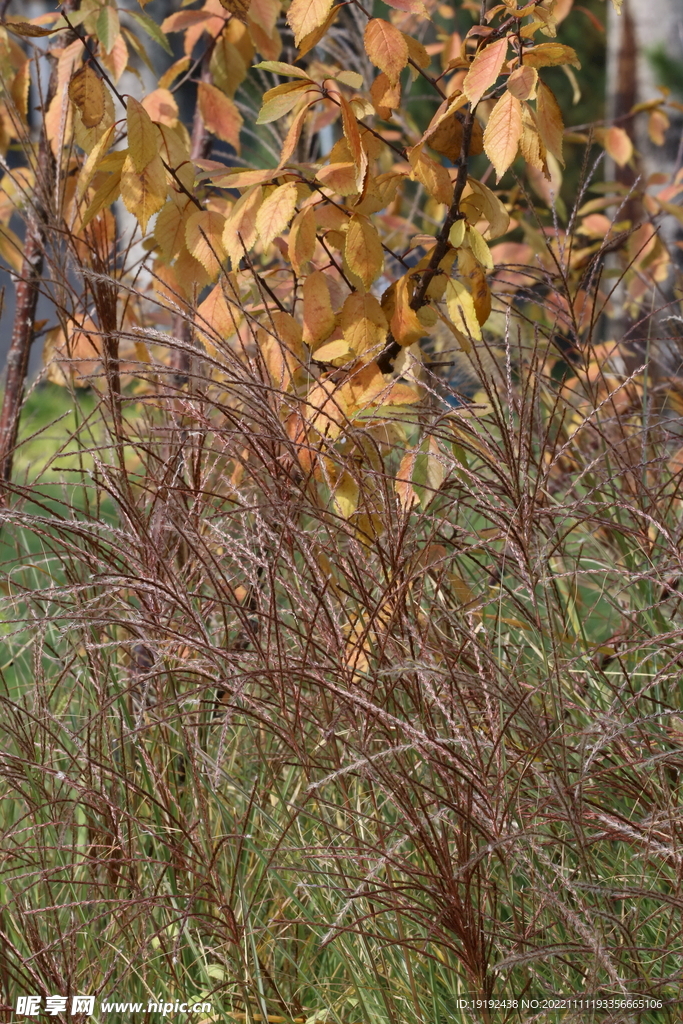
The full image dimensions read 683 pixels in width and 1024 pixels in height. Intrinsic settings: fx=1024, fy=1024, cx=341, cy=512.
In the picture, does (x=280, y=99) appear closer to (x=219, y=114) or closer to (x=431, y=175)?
(x=431, y=175)

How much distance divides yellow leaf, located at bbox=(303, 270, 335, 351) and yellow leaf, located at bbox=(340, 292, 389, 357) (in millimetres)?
27

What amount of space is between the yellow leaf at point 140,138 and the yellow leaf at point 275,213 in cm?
21

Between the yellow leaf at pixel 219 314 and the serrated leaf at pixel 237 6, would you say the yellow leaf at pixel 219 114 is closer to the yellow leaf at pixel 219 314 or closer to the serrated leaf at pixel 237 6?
the serrated leaf at pixel 237 6

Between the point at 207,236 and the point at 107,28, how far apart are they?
420 mm

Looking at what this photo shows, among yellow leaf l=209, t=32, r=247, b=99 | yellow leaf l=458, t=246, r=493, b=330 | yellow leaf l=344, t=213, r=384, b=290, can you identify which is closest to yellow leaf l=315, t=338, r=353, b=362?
yellow leaf l=344, t=213, r=384, b=290

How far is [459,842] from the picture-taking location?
45.6 inches

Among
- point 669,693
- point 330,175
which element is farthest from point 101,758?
point 330,175

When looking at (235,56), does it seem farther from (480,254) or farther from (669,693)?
(669,693)

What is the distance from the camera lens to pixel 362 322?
165 cm

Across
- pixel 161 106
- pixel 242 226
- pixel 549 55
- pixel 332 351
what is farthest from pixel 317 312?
pixel 161 106

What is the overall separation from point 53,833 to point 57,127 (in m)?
1.33

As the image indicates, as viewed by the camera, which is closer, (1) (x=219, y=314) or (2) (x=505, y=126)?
(2) (x=505, y=126)

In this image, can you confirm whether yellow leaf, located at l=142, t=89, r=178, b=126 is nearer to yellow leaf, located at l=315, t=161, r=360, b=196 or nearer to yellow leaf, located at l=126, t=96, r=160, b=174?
yellow leaf, located at l=126, t=96, r=160, b=174

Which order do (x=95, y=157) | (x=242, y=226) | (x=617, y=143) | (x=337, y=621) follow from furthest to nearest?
(x=617, y=143) → (x=95, y=157) → (x=242, y=226) → (x=337, y=621)
